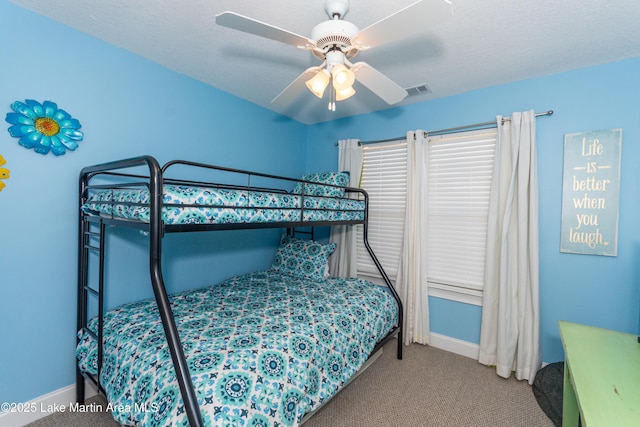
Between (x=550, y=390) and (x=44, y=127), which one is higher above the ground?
(x=44, y=127)

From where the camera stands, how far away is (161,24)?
1729mm

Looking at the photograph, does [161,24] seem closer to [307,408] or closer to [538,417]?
[307,408]

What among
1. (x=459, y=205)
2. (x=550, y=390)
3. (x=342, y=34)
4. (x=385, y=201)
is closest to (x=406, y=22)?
(x=342, y=34)

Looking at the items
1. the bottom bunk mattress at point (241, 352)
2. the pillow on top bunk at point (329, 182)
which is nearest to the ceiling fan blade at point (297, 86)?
the pillow on top bunk at point (329, 182)

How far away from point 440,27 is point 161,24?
1652 millimetres

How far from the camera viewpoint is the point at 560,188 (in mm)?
2184

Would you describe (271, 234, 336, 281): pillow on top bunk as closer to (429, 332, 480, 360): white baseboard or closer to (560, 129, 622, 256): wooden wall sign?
(429, 332, 480, 360): white baseboard

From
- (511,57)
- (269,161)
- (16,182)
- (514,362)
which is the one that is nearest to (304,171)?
(269,161)

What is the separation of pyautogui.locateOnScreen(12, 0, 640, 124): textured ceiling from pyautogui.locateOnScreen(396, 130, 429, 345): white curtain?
23.2 inches

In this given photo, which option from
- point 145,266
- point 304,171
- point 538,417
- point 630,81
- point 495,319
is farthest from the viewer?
point 304,171

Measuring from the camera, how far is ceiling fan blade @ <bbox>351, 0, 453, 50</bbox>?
1038 millimetres

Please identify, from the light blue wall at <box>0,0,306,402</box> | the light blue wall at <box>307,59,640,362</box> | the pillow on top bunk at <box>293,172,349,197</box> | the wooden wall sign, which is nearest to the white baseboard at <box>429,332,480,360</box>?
the light blue wall at <box>307,59,640,362</box>

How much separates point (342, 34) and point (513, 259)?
2075 millimetres

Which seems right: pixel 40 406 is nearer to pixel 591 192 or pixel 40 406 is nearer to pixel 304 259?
pixel 304 259
